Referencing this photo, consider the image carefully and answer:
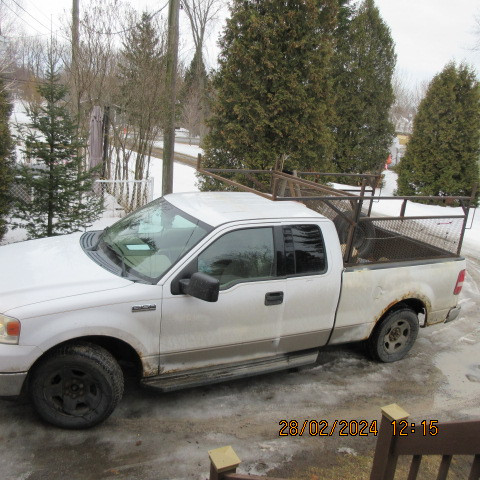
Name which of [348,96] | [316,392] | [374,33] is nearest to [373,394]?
[316,392]

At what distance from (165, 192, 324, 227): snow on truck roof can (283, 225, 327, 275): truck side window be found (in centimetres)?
14

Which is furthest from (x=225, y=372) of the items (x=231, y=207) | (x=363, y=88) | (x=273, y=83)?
(x=363, y=88)

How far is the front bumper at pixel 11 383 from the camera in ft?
10.3

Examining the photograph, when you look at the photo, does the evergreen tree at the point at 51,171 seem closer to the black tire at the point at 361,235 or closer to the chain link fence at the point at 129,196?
the chain link fence at the point at 129,196

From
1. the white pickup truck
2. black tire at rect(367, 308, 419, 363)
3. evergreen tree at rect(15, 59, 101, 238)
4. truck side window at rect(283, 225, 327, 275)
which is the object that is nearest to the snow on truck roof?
the white pickup truck

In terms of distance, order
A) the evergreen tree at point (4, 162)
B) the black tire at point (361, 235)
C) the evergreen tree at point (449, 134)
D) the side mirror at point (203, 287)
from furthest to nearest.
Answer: the evergreen tree at point (449, 134) → the evergreen tree at point (4, 162) → the black tire at point (361, 235) → the side mirror at point (203, 287)

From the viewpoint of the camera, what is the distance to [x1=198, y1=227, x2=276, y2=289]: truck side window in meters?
3.79

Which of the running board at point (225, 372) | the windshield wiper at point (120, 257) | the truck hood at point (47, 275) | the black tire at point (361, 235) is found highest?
the black tire at point (361, 235)

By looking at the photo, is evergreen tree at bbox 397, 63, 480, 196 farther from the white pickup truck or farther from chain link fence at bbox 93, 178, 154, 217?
the white pickup truck

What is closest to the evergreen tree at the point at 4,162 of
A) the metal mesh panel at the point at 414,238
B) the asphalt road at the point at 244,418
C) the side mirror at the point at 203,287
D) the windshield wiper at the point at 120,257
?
the windshield wiper at the point at 120,257

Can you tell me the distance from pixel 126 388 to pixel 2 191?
3.98m

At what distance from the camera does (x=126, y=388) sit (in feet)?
13.7

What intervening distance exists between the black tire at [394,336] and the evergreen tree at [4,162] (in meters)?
5.40

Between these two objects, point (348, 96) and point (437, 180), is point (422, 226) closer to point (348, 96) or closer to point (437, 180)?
point (437, 180)
